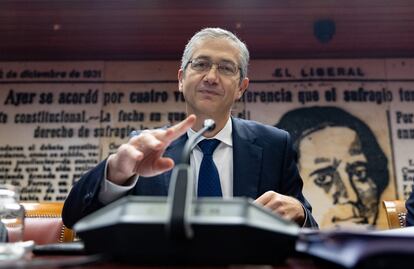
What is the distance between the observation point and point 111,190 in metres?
1.09

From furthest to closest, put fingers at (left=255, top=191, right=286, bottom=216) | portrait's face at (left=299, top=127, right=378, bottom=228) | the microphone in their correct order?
portrait's face at (left=299, top=127, right=378, bottom=228) → fingers at (left=255, top=191, right=286, bottom=216) → the microphone

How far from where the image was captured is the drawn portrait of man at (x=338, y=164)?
341 centimetres

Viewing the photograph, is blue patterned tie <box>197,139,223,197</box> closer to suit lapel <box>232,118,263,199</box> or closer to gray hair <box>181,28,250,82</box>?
suit lapel <box>232,118,263,199</box>

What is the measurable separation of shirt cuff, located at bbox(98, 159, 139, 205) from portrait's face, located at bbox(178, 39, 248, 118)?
1.85ft

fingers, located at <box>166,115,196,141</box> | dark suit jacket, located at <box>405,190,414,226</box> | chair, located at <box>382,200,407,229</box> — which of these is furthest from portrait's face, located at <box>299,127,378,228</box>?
fingers, located at <box>166,115,196,141</box>

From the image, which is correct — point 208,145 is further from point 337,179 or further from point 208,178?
point 337,179

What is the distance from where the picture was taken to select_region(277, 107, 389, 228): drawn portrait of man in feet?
11.2

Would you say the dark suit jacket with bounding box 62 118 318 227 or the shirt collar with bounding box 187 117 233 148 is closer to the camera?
the dark suit jacket with bounding box 62 118 318 227

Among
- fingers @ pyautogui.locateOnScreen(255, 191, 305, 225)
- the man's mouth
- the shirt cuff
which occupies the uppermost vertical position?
the man's mouth

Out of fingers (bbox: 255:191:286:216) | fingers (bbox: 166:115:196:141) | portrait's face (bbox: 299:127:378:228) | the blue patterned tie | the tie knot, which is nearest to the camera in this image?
fingers (bbox: 166:115:196:141)

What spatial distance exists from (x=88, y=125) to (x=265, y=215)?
10.9ft

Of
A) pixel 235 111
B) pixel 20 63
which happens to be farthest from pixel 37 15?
pixel 235 111

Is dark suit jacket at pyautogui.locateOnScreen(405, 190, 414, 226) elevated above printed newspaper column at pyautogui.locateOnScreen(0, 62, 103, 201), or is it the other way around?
printed newspaper column at pyautogui.locateOnScreen(0, 62, 103, 201)

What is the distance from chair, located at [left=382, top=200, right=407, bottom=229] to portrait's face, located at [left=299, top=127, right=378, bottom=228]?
1707 millimetres
